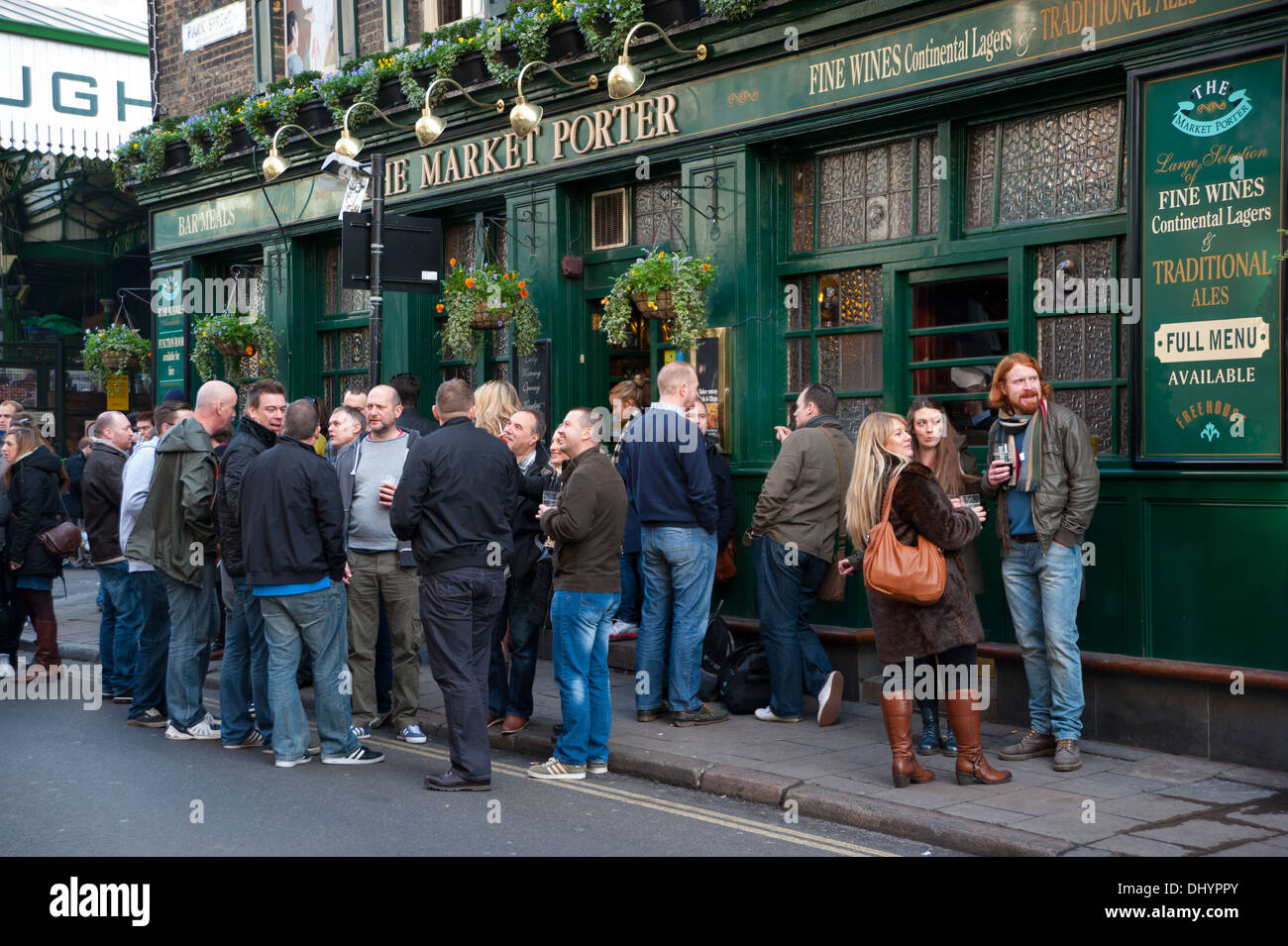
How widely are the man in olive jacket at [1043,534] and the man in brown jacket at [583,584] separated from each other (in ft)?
7.20

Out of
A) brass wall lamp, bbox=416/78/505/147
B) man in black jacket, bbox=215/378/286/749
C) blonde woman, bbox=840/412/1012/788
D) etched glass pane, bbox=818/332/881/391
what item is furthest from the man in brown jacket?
brass wall lamp, bbox=416/78/505/147

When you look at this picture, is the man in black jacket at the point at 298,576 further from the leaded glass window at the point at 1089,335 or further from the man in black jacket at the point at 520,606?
the leaded glass window at the point at 1089,335

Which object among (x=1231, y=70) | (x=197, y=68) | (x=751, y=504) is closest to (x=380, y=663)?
(x=751, y=504)

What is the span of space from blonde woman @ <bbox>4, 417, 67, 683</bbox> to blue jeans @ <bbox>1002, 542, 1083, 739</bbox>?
7.27 meters

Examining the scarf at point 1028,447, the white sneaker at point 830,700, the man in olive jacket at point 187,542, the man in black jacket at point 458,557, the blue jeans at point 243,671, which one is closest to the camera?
the man in black jacket at point 458,557

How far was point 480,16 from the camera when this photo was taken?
40.6ft

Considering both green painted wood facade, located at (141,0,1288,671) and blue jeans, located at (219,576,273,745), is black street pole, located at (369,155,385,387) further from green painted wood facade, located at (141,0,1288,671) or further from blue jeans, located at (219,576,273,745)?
blue jeans, located at (219,576,273,745)

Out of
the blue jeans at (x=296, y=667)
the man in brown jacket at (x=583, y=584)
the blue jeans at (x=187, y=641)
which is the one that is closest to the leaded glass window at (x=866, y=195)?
the man in brown jacket at (x=583, y=584)

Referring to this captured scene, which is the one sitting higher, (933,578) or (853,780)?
(933,578)

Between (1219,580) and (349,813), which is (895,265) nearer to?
(1219,580)

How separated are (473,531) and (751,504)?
370 centimetres

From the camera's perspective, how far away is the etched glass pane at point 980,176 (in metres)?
8.90

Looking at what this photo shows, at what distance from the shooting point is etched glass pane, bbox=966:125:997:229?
8898mm

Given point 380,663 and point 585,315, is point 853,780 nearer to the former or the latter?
point 380,663
